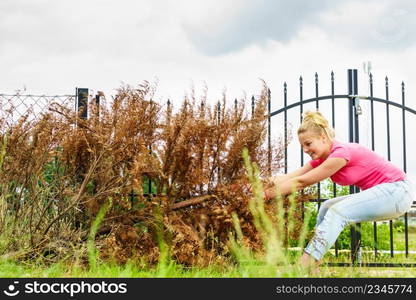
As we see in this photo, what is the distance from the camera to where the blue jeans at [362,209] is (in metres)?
4.05

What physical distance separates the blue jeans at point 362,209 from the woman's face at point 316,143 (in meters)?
0.43

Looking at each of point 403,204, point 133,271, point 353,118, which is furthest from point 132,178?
point 353,118

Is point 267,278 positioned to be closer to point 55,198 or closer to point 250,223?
point 250,223

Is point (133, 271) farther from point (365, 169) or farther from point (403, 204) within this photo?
point (403, 204)

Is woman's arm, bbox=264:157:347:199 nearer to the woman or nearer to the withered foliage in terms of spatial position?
the woman

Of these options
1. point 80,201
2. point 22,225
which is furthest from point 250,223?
point 22,225

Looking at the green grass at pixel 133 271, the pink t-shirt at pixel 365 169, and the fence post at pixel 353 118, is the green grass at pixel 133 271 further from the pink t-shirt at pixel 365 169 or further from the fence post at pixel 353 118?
the fence post at pixel 353 118

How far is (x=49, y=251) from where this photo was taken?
15.5 feet

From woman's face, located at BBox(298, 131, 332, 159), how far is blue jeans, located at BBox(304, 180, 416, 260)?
16.8 inches

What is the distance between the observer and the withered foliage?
15.5ft

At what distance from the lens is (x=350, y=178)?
14.8 ft

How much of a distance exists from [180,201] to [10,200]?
157 centimetres

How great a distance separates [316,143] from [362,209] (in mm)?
648

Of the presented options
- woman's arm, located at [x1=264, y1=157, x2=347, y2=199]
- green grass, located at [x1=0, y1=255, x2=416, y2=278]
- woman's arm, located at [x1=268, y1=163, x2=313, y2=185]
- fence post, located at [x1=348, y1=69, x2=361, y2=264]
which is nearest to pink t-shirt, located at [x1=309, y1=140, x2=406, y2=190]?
woman's arm, located at [x1=264, y1=157, x2=347, y2=199]
